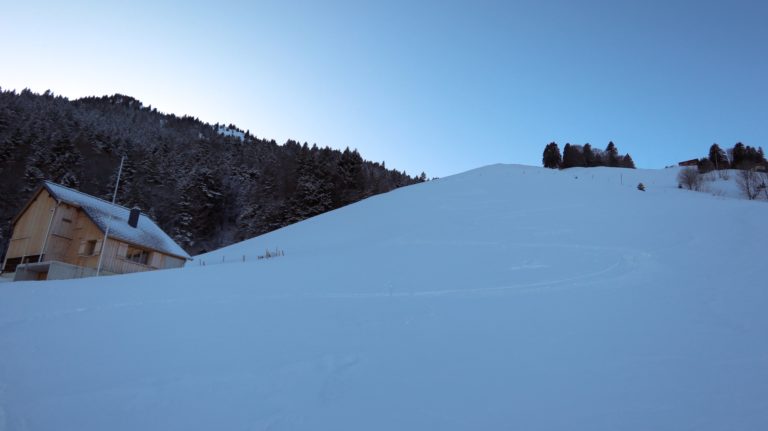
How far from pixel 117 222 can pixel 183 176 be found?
30900 millimetres

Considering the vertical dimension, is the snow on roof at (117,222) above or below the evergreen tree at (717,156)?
below

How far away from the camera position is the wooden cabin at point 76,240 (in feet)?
90.7

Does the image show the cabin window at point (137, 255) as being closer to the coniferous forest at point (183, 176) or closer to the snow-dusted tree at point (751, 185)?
the coniferous forest at point (183, 176)

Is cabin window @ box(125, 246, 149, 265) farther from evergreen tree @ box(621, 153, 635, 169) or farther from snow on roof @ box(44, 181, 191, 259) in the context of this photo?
evergreen tree @ box(621, 153, 635, 169)

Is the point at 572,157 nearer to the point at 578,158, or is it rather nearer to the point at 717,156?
the point at 578,158


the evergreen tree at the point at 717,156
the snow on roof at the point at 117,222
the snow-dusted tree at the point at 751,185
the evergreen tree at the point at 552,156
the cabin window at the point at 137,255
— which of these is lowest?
the cabin window at the point at 137,255

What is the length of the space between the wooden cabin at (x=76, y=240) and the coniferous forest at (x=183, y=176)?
1610cm

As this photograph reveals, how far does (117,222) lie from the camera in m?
30.0

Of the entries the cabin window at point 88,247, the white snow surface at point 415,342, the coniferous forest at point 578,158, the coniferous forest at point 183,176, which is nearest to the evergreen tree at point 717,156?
the coniferous forest at point 578,158

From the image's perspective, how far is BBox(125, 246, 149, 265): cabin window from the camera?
96.4 ft

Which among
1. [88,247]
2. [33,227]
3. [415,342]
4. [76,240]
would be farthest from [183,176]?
[415,342]

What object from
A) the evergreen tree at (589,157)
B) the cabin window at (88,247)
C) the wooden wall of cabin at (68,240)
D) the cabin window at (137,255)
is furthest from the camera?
the evergreen tree at (589,157)

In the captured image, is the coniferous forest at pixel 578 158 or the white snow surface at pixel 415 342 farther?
the coniferous forest at pixel 578 158

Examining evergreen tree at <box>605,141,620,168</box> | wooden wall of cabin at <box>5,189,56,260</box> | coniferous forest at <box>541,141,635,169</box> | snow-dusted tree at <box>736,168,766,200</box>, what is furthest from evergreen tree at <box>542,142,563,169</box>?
wooden wall of cabin at <box>5,189,56,260</box>
